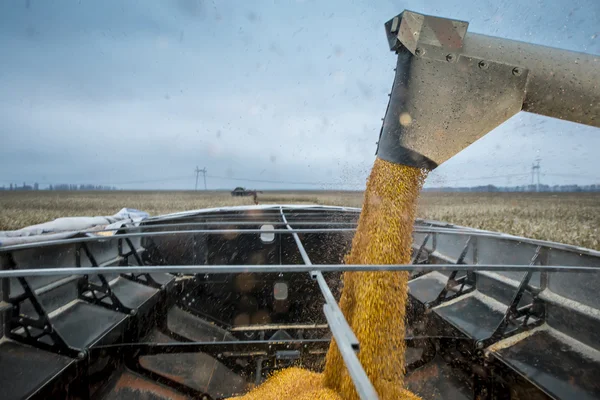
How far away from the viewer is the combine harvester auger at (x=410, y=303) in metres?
1.62

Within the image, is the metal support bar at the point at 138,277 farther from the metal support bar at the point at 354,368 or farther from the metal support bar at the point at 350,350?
the metal support bar at the point at 354,368

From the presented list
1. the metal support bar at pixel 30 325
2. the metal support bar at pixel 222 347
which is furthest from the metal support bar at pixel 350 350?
the metal support bar at pixel 30 325

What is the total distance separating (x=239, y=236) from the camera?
4.09m

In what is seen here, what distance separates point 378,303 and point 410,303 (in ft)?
5.13

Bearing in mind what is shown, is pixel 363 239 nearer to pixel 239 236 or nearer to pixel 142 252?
pixel 239 236

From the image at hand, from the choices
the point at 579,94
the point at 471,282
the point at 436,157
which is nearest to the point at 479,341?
the point at 471,282

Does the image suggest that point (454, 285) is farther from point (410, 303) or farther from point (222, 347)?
point (222, 347)

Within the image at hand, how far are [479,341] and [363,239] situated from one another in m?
1.06

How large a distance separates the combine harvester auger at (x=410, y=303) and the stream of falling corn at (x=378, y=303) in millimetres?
282

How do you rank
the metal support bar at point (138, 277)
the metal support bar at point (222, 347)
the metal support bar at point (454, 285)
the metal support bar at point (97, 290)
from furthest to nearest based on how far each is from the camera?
the metal support bar at point (138, 277)
the metal support bar at point (454, 285)
the metal support bar at point (97, 290)
the metal support bar at point (222, 347)

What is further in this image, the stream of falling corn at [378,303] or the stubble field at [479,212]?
the stubble field at [479,212]

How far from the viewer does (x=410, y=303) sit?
326cm

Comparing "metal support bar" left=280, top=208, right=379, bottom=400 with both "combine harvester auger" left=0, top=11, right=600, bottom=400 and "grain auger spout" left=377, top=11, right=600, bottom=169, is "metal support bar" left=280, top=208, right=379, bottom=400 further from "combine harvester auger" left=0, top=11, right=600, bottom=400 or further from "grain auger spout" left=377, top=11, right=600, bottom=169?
"grain auger spout" left=377, top=11, right=600, bottom=169

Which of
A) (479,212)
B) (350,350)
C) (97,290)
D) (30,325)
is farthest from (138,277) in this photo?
(479,212)
